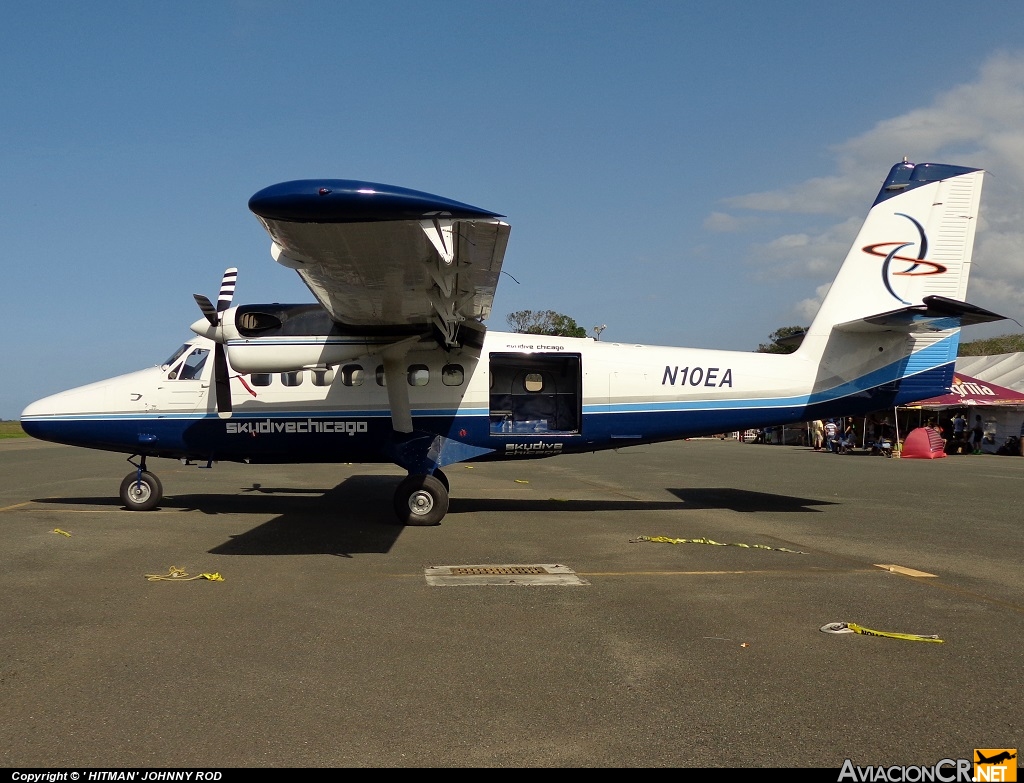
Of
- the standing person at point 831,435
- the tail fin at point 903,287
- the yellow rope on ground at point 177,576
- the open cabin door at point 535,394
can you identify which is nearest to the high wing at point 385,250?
the open cabin door at point 535,394

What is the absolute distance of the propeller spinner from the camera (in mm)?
11062

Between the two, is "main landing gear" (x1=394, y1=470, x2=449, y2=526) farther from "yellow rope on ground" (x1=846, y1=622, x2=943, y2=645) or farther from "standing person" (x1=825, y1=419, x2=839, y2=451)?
"standing person" (x1=825, y1=419, x2=839, y2=451)

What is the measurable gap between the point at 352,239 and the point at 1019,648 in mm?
6413

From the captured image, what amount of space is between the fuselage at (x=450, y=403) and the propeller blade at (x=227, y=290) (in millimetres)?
1353

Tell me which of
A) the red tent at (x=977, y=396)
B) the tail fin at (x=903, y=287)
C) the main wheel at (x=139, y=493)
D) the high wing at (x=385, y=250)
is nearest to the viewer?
the high wing at (x=385, y=250)

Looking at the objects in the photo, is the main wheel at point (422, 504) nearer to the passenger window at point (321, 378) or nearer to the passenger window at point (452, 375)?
the passenger window at point (452, 375)

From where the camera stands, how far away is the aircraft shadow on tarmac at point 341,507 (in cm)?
956

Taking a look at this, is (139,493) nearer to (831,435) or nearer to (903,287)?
(903,287)

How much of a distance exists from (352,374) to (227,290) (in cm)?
226

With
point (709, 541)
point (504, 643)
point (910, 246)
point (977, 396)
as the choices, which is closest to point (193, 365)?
point (709, 541)

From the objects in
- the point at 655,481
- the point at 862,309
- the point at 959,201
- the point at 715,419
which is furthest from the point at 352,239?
the point at 655,481

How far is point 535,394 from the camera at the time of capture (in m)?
12.9

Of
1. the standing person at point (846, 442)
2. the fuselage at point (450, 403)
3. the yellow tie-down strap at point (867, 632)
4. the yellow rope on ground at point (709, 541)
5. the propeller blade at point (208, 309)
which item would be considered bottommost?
the standing person at point (846, 442)

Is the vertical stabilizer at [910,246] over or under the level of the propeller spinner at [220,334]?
over
